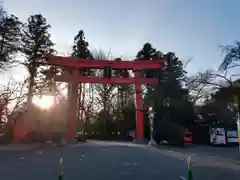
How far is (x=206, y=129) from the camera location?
115 feet

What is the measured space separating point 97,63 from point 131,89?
18.7m

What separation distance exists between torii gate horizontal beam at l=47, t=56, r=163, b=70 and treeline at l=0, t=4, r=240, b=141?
6.84ft

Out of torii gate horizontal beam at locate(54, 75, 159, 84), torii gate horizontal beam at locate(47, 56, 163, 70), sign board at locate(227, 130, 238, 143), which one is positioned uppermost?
torii gate horizontal beam at locate(47, 56, 163, 70)

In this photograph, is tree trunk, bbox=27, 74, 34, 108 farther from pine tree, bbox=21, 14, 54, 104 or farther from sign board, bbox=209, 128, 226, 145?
sign board, bbox=209, 128, 226, 145

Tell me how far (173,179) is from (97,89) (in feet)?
131

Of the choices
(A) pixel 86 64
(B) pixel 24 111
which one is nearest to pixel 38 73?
(B) pixel 24 111

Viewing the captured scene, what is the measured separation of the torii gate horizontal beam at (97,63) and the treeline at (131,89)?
2.09 metres

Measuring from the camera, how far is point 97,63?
107 ft

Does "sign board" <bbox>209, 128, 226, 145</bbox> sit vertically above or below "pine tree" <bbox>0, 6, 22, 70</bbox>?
below

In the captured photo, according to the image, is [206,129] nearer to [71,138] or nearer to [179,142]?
[179,142]

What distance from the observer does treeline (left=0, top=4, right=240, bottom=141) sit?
22.8 metres

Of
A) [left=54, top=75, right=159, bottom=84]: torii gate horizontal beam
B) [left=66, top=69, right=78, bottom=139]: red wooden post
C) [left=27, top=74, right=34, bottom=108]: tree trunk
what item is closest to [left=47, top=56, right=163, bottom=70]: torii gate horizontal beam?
[left=66, top=69, right=78, bottom=139]: red wooden post

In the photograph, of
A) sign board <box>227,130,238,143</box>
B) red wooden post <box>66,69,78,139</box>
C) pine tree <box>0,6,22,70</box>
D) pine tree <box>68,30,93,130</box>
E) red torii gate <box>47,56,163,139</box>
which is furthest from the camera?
pine tree <box>68,30,93,130</box>

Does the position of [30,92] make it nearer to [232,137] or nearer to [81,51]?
[81,51]
